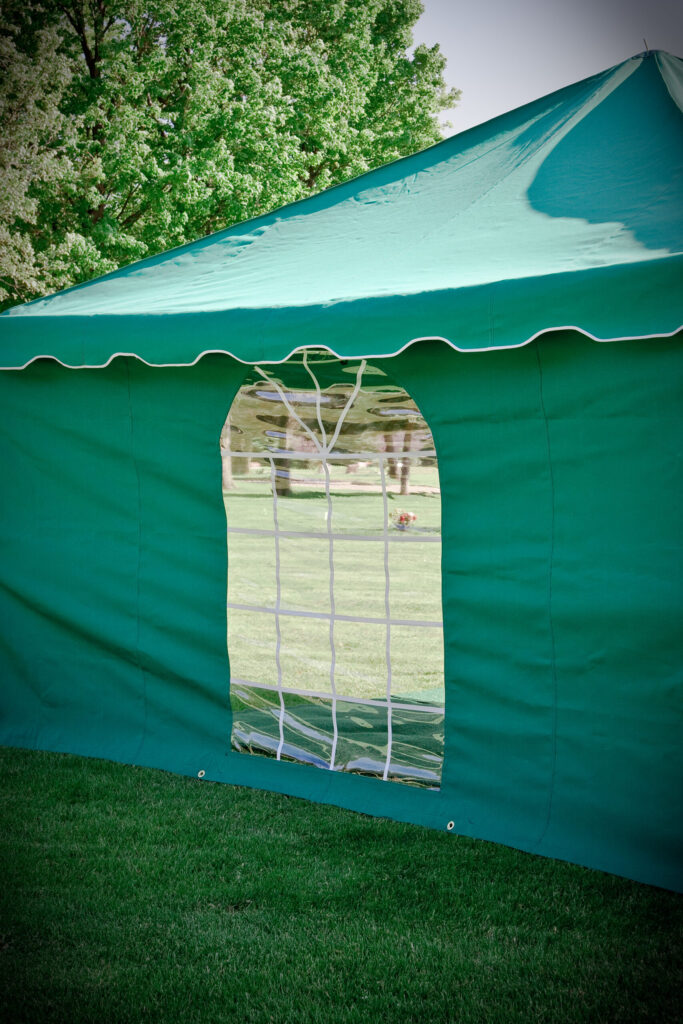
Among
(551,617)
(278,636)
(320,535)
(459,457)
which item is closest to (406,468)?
(459,457)

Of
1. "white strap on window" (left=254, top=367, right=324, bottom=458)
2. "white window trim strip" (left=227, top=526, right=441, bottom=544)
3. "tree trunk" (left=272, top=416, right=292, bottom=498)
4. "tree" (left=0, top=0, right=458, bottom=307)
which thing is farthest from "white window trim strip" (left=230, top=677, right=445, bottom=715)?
"tree" (left=0, top=0, right=458, bottom=307)

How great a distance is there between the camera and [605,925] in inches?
108

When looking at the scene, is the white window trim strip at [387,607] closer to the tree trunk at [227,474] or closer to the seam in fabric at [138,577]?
the tree trunk at [227,474]

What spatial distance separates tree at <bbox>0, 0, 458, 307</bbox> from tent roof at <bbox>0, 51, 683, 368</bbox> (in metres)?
7.62

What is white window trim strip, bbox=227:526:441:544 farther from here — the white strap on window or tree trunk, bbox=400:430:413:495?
the white strap on window

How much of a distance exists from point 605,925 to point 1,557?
322 cm

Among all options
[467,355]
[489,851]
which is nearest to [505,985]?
[489,851]

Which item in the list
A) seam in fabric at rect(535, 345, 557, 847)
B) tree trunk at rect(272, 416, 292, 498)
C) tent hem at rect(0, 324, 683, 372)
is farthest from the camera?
tree trunk at rect(272, 416, 292, 498)

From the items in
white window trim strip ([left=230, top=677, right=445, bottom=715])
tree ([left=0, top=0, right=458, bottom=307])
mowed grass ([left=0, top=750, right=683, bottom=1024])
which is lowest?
mowed grass ([left=0, top=750, right=683, bottom=1024])

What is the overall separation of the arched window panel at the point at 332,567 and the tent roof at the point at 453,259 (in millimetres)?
357

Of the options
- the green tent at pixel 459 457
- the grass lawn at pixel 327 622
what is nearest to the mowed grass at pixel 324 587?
the grass lawn at pixel 327 622

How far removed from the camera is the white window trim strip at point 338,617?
11.5 ft

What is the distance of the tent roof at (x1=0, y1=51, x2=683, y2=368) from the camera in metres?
2.80

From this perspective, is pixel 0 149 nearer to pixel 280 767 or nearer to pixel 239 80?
pixel 239 80
